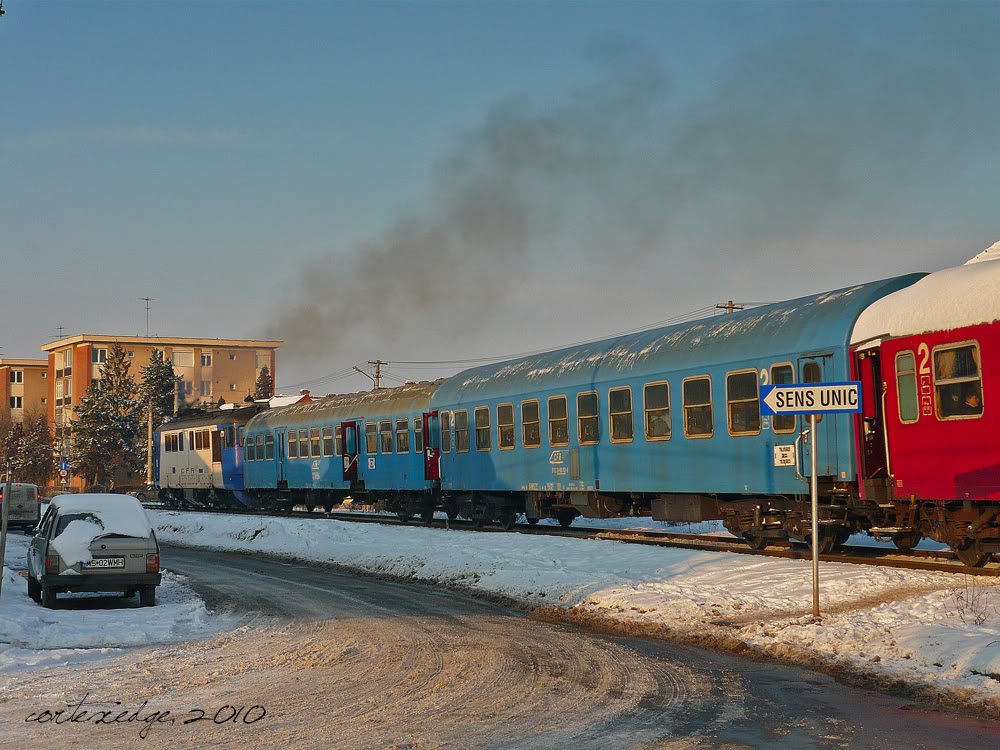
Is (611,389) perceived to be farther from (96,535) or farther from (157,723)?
(157,723)

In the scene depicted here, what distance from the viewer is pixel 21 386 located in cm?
14250

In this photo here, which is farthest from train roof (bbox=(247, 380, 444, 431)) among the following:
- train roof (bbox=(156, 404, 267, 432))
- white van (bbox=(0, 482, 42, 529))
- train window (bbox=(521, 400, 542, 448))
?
white van (bbox=(0, 482, 42, 529))

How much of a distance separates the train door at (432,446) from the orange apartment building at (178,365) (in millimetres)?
86331

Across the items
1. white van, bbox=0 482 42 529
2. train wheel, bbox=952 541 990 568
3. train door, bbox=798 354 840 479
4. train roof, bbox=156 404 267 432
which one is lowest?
train wheel, bbox=952 541 990 568

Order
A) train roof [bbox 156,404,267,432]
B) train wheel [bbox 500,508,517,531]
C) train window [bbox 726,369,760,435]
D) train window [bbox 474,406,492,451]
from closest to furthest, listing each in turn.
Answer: train window [bbox 726,369,760,435] → train window [bbox 474,406,492,451] → train wheel [bbox 500,508,517,531] → train roof [bbox 156,404,267,432]

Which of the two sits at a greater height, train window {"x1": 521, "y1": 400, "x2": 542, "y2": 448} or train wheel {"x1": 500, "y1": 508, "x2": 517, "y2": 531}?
train window {"x1": 521, "y1": 400, "x2": 542, "y2": 448}

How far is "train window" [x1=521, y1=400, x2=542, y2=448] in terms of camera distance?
25531mm

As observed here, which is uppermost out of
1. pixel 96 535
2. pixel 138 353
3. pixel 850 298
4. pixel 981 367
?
pixel 138 353

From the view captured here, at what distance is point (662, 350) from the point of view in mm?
21266

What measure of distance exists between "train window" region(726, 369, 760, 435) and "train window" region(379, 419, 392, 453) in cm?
1646

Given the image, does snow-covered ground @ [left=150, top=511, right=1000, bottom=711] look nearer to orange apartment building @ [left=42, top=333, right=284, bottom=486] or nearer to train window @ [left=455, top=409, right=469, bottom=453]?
train window @ [left=455, top=409, right=469, bottom=453]

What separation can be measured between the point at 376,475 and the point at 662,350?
1533 cm

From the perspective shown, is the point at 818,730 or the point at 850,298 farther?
the point at 850,298

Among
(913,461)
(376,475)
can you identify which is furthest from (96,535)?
(376,475)
